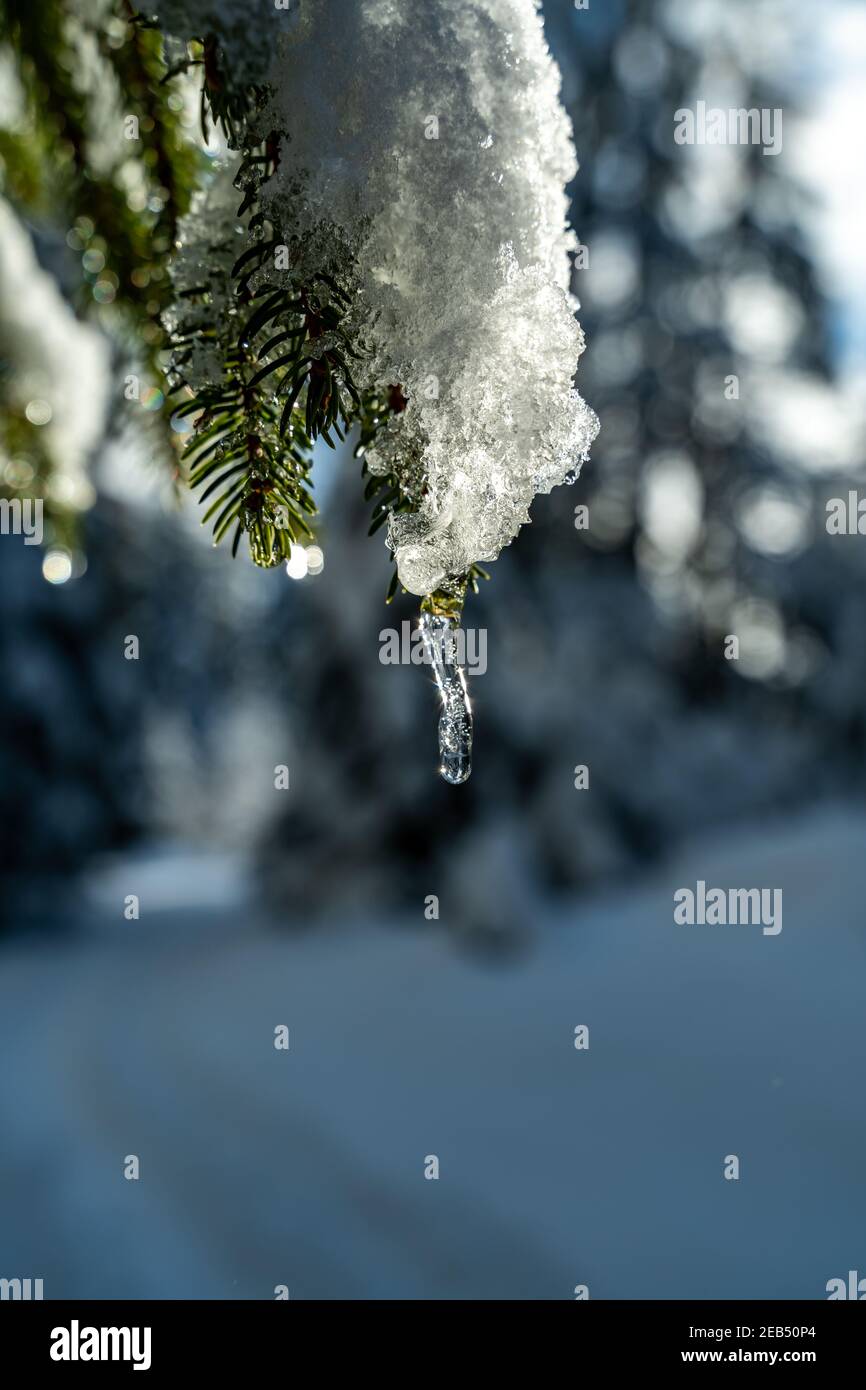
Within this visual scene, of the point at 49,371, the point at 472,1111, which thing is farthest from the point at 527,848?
the point at 49,371

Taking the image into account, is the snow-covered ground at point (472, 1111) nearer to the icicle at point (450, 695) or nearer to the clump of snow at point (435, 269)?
the icicle at point (450, 695)

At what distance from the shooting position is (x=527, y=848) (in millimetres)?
10273

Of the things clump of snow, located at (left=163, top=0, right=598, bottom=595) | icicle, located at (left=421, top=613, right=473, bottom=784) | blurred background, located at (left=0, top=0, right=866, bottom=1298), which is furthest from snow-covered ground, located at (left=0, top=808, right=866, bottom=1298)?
clump of snow, located at (left=163, top=0, right=598, bottom=595)

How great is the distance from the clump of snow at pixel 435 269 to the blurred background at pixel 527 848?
0.71 meters

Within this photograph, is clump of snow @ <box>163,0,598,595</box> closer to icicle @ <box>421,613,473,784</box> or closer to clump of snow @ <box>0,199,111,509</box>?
icicle @ <box>421,613,473,784</box>

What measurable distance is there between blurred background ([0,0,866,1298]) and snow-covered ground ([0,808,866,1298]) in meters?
0.03

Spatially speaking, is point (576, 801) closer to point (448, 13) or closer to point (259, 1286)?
point (259, 1286)

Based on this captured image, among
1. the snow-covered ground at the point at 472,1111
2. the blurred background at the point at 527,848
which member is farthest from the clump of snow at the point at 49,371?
the snow-covered ground at the point at 472,1111

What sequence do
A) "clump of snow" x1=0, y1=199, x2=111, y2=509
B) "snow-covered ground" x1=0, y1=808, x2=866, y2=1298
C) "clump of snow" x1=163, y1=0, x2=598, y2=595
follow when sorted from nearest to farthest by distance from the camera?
"clump of snow" x1=163, y1=0, x2=598, y2=595
"clump of snow" x1=0, y1=199, x2=111, y2=509
"snow-covered ground" x1=0, y1=808, x2=866, y2=1298

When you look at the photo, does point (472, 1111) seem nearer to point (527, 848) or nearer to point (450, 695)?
point (527, 848)

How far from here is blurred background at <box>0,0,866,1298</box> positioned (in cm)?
503

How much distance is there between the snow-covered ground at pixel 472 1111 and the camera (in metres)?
4.86

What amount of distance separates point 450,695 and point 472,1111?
20.9 feet

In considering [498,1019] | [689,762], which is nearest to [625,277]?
[689,762]
